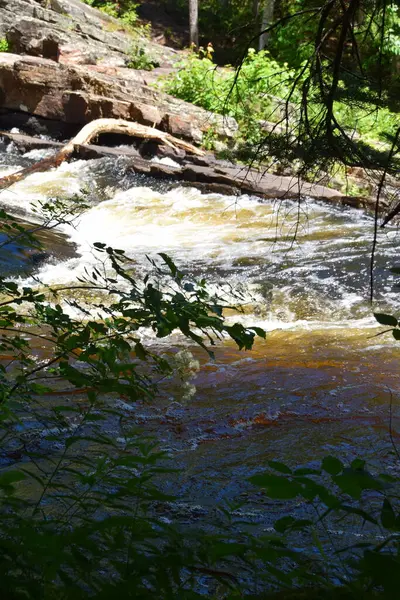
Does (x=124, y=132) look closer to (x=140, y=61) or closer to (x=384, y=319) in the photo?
(x=140, y=61)

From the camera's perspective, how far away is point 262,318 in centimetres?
710

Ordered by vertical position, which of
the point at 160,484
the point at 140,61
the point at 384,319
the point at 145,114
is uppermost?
the point at 384,319

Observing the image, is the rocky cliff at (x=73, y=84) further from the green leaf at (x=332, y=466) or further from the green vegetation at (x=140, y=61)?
the green leaf at (x=332, y=466)

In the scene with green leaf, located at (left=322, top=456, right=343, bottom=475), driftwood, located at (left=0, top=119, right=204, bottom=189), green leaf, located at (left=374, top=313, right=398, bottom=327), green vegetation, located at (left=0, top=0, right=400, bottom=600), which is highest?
Result: green leaf, located at (left=374, top=313, right=398, bottom=327)

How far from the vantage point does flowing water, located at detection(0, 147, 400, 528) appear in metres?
4.21

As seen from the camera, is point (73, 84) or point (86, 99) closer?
point (86, 99)

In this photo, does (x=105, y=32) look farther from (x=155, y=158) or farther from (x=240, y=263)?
(x=240, y=263)

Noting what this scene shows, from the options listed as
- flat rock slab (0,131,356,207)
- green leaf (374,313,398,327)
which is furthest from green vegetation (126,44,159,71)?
green leaf (374,313,398,327)

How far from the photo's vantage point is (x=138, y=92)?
→ 16859 mm

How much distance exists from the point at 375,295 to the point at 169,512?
502cm

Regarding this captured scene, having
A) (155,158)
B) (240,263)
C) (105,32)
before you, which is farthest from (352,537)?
(105,32)

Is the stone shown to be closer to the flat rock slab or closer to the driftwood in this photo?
the driftwood

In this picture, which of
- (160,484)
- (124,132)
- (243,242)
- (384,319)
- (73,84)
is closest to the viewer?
(384,319)

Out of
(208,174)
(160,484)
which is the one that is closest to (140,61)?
(208,174)
